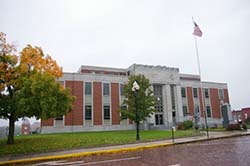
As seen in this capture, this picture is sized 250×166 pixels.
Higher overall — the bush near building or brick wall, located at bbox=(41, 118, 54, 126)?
brick wall, located at bbox=(41, 118, 54, 126)

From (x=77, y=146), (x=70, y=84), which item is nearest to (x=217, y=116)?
(x=70, y=84)

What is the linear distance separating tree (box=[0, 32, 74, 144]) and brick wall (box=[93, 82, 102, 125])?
60.7 ft

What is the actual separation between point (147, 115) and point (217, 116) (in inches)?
1084

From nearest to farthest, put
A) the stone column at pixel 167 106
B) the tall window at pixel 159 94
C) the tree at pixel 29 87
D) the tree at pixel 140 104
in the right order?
1. the tree at pixel 29 87
2. the tree at pixel 140 104
3. the stone column at pixel 167 106
4. the tall window at pixel 159 94

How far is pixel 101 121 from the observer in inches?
1470

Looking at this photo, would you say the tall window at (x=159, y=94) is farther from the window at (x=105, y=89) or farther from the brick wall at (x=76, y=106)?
the brick wall at (x=76, y=106)

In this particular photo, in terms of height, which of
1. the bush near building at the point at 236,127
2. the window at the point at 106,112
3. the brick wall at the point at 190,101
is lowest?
the bush near building at the point at 236,127

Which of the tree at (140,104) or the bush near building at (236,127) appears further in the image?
the tree at (140,104)

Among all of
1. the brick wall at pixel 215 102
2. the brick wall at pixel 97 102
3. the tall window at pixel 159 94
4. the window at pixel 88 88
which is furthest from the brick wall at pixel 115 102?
the brick wall at pixel 215 102

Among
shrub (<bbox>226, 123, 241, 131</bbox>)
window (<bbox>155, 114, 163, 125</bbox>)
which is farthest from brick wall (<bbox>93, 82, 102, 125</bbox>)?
shrub (<bbox>226, 123, 241, 131</bbox>)

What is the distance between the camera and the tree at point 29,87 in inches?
623

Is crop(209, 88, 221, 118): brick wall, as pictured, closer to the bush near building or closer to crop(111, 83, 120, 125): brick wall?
crop(111, 83, 120, 125): brick wall

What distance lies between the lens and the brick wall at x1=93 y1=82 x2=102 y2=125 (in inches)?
1465

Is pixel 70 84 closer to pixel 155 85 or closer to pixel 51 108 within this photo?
pixel 155 85
